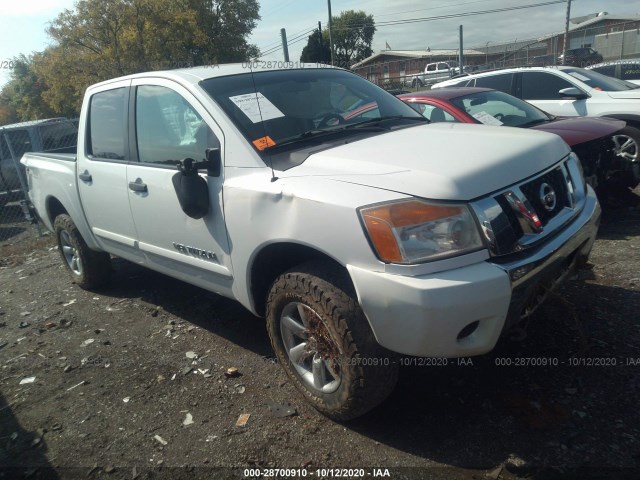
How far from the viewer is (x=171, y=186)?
3262mm

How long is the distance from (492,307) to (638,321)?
178 cm

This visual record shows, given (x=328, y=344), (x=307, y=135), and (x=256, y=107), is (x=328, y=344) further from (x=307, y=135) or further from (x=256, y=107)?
(x=256, y=107)

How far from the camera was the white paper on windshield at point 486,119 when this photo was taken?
5461 mm

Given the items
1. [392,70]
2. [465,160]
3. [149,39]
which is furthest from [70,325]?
[392,70]

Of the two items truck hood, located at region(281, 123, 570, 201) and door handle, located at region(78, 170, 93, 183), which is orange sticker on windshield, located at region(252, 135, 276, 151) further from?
door handle, located at region(78, 170, 93, 183)

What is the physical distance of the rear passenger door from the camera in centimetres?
306

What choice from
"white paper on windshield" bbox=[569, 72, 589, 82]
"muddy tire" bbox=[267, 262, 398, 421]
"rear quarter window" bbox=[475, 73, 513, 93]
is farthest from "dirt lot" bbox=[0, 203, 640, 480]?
"rear quarter window" bbox=[475, 73, 513, 93]

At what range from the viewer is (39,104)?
36.4m

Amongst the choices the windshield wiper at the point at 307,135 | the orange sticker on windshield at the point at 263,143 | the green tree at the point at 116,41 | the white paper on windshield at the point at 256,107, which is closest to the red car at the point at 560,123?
the windshield wiper at the point at 307,135

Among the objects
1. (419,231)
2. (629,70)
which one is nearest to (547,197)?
(419,231)

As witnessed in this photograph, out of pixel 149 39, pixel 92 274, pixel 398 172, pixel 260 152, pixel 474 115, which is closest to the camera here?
pixel 398 172

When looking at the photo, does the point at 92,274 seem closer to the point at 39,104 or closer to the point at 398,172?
the point at 398,172

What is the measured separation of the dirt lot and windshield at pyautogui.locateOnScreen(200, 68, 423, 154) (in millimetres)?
1543

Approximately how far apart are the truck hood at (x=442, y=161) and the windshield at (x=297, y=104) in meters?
0.38
